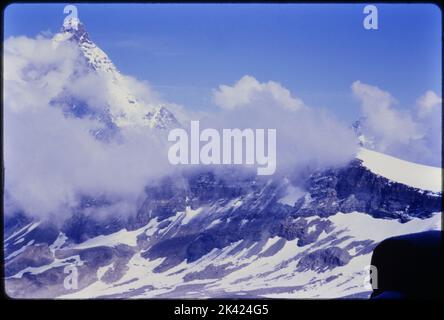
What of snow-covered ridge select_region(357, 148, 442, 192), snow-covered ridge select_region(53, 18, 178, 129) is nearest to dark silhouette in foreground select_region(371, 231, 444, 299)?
snow-covered ridge select_region(357, 148, 442, 192)

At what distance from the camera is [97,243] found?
3.38 metres

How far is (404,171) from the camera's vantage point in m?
3.40

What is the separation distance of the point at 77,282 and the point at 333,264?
3.33 ft

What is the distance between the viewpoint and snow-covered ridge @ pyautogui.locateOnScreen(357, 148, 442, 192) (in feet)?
11.0

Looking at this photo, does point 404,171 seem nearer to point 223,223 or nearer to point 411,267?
point 411,267

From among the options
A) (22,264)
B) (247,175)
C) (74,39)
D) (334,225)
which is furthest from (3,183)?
(334,225)

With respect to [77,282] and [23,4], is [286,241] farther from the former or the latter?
[23,4]

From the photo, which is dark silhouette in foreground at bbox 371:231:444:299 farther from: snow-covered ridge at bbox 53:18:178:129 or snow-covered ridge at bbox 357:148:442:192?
snow-covered ridge at bbox 53:18:178:129

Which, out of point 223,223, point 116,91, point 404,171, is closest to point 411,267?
point 404,171

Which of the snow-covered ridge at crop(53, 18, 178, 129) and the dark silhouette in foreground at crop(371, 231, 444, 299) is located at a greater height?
the snow-covered ridge at crop(53, 18, 178, 129)

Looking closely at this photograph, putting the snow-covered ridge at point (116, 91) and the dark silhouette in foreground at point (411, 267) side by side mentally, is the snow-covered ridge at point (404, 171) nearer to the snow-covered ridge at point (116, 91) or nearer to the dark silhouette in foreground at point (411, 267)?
the dark silhouette in foreground at point (411, 267)

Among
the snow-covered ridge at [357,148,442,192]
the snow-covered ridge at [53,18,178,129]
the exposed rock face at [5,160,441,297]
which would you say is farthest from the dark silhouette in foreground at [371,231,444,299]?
the snow-covered ridge at [53,18,178,129]

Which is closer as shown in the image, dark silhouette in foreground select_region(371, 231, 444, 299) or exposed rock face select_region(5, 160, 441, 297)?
dark silhouette in foreground select_region(371, 231, 444, 299)

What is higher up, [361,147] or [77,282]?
[361,147]
